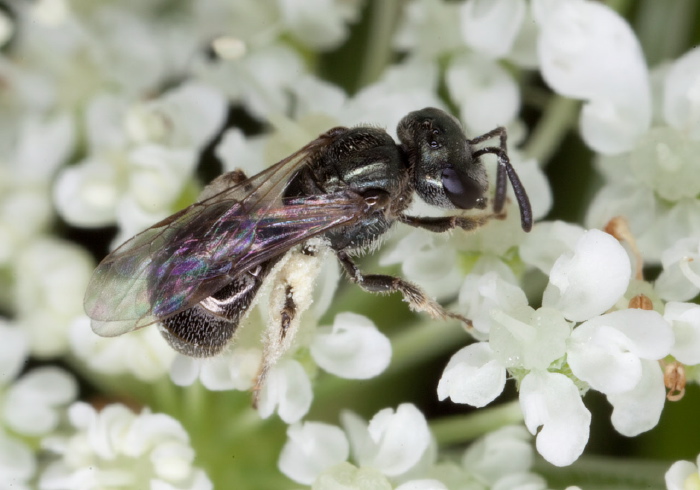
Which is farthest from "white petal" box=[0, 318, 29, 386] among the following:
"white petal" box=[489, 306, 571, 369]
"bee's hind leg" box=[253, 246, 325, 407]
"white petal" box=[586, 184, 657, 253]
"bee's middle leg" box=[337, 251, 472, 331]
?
"white petal" box=[586, 184, 657, 253]

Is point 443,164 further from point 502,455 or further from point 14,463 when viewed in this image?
point 14,463

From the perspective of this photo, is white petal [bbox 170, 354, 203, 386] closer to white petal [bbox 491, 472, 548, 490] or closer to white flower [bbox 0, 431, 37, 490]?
white flower [bbox 0, 431, 37, 490]

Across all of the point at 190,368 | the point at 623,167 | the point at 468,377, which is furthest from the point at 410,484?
the point at 623,167

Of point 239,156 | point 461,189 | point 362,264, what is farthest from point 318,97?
point 461,189

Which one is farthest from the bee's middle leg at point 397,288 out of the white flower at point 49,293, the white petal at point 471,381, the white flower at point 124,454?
the white flower at point 49,293

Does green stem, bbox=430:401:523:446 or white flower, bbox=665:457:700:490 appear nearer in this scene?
white flower, bbox=665:457:700:490
